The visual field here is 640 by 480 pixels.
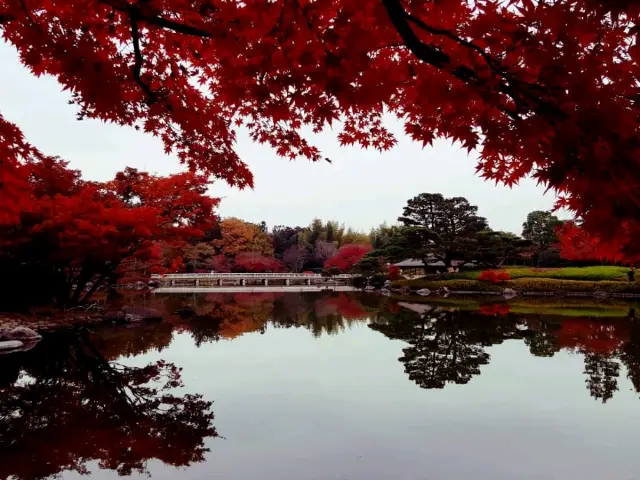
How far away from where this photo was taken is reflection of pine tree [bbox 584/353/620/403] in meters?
6.21

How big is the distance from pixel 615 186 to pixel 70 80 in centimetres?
350

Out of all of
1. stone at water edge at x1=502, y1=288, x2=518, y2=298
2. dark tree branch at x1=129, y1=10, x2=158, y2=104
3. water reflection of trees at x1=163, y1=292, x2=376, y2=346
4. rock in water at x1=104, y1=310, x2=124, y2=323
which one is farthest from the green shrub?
dark tree branch at x1=129, y1=10, x2=158, y2=104

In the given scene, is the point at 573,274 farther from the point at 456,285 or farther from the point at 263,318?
the point at 263,318

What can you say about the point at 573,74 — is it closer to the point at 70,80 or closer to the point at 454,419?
the point at 70,80

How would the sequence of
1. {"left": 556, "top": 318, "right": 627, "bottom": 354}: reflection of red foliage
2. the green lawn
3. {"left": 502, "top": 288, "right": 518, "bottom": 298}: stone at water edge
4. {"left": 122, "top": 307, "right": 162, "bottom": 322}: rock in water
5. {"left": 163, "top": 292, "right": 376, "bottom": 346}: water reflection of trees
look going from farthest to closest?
the green lawn < {"left": 502, "top": 288, "right": 518, "bottom": 298}: stone at water edge < {"left": 122, "top": 307, "right": 162, "bottom": 322}: rock in water < {"left": 163, "top": 292, "right": 376, "bottom": 346}: water reflection of trees < {"left": 556, "top": 318, "right": 627, "bottom": 354}: reflection of red foliage

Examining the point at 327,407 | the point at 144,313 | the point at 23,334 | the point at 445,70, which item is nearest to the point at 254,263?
the point at 144,313

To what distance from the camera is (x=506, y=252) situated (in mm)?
28969

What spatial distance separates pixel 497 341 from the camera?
1004 cm

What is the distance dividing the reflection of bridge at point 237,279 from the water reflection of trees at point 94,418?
94.4 feet

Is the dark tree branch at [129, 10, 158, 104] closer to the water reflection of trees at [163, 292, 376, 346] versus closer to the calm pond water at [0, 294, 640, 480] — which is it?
the calm pond water at [0, 294, 640, 480]

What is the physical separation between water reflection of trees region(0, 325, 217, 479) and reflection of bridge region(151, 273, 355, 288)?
28783 mm

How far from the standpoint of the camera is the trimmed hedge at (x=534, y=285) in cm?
2269

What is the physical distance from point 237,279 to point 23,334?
28.7 m

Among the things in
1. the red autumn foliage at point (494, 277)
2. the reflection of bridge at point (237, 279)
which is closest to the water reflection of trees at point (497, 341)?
the red autumn foliage at point (494, 277)
